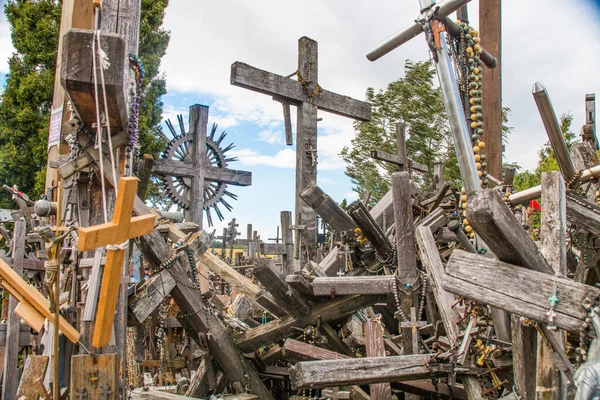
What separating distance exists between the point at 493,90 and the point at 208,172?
5798mm


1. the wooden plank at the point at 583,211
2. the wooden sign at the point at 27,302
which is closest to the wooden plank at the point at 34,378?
the wooden sign at the point at 27,302

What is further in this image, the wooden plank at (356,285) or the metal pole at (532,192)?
the wooden plank at (356,285)

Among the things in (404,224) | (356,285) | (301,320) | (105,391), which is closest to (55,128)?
(105,391)

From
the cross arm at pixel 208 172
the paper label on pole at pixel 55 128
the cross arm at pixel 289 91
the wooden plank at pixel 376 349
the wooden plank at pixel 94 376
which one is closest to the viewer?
the wooden plank at pixel 94 376

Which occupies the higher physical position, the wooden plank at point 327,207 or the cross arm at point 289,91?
the cross arm at point 289,91

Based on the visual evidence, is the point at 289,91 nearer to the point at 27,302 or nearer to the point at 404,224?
the point at 404,224

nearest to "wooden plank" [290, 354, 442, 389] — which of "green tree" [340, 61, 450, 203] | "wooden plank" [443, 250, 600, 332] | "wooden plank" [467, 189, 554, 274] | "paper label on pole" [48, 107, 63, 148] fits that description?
"wooden plank" [443, 250, 600, 332]

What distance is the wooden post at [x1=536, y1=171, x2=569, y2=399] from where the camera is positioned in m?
2.77

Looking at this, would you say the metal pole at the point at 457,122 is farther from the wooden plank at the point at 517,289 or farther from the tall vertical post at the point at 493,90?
the tall vertical post at the point at 493,90

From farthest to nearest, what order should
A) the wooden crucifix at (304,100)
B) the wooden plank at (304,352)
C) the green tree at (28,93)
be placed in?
the green tree at (28,93)
the wooden crucifix at (304,100)
the wooden plank at (304,352)

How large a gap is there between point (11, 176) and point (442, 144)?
18.2m

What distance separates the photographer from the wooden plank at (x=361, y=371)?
160 inches

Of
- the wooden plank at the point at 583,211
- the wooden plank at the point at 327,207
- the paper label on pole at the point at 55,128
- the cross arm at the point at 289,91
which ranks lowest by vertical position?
the wooden plank at the point at 583,211

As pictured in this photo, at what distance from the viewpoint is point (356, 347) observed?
640 centimetres
